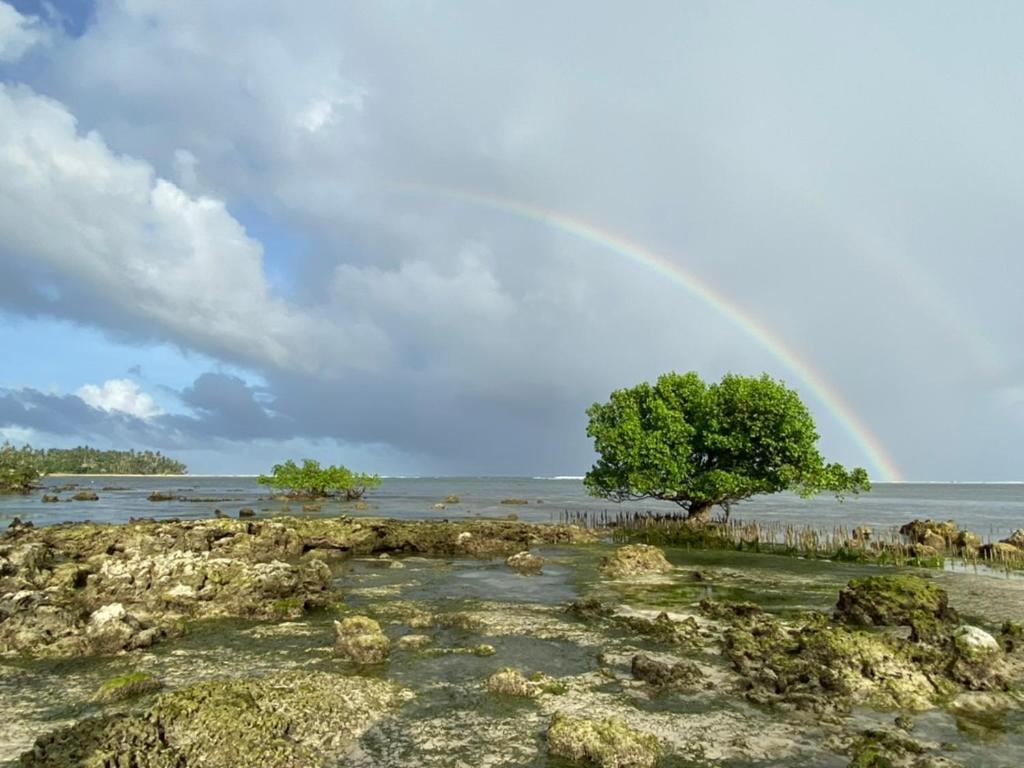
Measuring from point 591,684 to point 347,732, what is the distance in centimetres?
632

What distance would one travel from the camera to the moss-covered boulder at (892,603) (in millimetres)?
21312

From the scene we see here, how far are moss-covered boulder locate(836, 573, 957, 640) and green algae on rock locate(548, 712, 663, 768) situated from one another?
12.9 metres

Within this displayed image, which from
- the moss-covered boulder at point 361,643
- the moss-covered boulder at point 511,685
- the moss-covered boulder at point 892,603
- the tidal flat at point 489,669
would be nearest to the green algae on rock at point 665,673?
the tidal flat at point 489,669

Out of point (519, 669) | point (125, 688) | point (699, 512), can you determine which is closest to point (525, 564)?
point (519, 669)

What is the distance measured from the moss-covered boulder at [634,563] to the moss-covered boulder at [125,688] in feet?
77.4

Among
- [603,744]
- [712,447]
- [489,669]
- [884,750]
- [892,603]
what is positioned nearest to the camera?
[884,750]

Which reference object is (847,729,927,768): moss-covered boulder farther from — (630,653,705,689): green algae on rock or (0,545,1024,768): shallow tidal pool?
(630,653,705,689): green algae on rock

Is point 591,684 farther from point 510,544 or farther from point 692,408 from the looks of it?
point 692,408

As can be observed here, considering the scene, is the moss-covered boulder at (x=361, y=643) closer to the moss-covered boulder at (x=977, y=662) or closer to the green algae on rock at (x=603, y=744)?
the green algae on rock at (x=603, y=744)

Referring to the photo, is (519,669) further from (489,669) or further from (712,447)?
(712,447)

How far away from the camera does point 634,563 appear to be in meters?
35.0

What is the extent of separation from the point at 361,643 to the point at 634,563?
20456 mm

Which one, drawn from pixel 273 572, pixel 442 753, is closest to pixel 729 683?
pixel 442 753

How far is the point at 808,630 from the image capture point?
1833 centimetres
